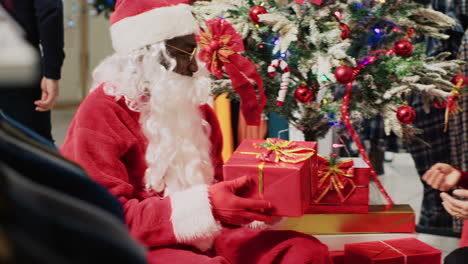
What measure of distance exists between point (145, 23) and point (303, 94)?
0.76 meters

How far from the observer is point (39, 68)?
2.34 m

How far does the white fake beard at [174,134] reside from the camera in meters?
1.76

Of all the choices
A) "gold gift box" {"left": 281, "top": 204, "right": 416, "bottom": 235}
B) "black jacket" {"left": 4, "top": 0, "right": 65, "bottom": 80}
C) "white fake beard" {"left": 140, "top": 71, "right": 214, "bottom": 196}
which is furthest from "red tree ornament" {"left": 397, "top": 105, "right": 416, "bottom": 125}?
"black jacket" {"left": 4, "top": 0, "right": 65, "bottom": 80}

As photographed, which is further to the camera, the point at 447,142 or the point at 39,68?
the point at 447,142

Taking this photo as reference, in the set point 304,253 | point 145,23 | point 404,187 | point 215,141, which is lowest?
point 404,187

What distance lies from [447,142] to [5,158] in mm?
3089

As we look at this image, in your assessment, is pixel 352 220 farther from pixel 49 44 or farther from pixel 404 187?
pixel 404 187

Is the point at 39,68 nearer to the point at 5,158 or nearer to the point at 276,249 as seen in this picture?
the point at 276,249

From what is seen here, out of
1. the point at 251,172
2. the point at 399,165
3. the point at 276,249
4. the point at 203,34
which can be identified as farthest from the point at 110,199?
the point at 399,165

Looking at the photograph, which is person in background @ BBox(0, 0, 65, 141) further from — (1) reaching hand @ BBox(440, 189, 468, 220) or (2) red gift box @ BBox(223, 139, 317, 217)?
(1) reaching hand @ BBox(440, 189, 468, 220)

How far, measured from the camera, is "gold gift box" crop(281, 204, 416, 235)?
2107 mm

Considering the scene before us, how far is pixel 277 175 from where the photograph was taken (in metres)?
1.55

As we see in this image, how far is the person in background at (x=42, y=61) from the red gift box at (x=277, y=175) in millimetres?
1105

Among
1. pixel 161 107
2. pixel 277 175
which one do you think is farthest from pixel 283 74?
pixel 277 175
